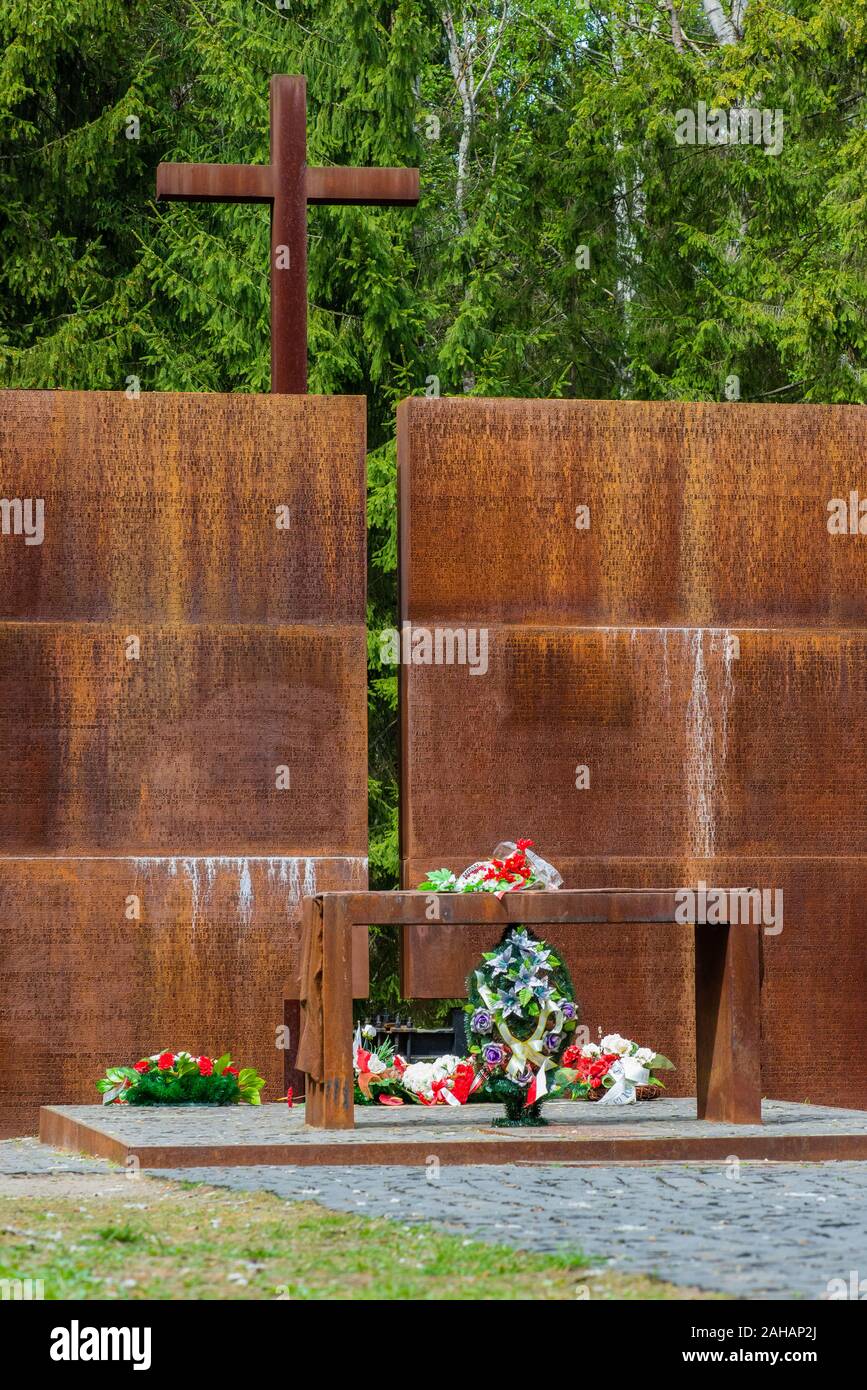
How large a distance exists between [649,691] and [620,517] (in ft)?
3.12

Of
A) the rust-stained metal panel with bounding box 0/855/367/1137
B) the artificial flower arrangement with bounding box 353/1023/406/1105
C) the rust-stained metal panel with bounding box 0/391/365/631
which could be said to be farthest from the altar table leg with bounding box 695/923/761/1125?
the rust-stained metal panel with bounding box 0/391/365/631

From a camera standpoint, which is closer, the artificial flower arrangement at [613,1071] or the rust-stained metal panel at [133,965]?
the artificial flower arrangement at [613,1071]

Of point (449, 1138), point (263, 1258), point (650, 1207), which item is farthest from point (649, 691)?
point (263, 1258)

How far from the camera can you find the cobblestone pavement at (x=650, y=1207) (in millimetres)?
4922

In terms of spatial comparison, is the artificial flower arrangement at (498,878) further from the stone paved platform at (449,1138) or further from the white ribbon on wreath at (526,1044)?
the stone paved platform at (449,1138)

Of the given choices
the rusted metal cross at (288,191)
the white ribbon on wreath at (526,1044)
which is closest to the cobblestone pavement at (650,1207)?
the white ribbon on wreath at (526,1044)

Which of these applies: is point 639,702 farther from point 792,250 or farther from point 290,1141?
point 792,250

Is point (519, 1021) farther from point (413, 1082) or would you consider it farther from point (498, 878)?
point (413, 1082)

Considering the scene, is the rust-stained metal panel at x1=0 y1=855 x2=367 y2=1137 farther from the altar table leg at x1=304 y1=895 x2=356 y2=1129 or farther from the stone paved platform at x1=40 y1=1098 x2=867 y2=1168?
the altar table leg at x1=304 y1=895 x2=356 y2=1129

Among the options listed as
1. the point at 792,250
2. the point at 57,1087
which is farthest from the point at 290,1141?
the point at 792,250

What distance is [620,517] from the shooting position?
36.6 ft

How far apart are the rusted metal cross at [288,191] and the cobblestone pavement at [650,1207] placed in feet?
16.0
